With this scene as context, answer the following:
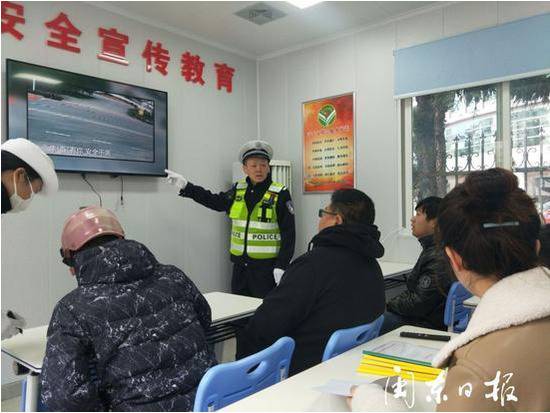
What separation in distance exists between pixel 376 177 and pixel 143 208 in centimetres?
191

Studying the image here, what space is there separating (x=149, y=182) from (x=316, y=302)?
235 cm

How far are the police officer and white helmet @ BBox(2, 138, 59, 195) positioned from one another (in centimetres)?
175

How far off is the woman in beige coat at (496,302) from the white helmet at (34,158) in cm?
138

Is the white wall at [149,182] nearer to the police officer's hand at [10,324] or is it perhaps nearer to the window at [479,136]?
the police officer's hand at [10,324]

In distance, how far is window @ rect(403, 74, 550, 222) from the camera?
3129 mm

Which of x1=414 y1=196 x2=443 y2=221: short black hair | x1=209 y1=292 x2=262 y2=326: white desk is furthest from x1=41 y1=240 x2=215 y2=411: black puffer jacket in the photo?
x1=414 y1=196 x2=443 y2=221: short black hair

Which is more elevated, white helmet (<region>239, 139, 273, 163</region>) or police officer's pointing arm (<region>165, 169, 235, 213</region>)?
white helmet (<region>239, 139, 273, 163</region>)

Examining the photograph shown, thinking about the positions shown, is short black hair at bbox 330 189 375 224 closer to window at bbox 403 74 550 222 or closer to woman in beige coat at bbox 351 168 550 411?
woman in beige coat at bbox 351 168 550 411

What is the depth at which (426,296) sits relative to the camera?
2.48m

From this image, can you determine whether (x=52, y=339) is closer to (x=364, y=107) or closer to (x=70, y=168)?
(x=70, y=168)

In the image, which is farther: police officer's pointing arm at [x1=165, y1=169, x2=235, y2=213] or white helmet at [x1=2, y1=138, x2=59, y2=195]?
police officer's pointing arm at [x1=165, y1=169, x2=235, y2=213]

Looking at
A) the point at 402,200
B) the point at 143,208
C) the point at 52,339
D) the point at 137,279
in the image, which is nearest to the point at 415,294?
the point at 402,200

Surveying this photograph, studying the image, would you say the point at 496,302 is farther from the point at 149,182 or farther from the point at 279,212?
the point at 149,182

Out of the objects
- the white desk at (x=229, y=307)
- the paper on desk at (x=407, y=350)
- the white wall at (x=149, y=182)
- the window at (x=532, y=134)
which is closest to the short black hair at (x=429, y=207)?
the window at (x=532, y=134)
